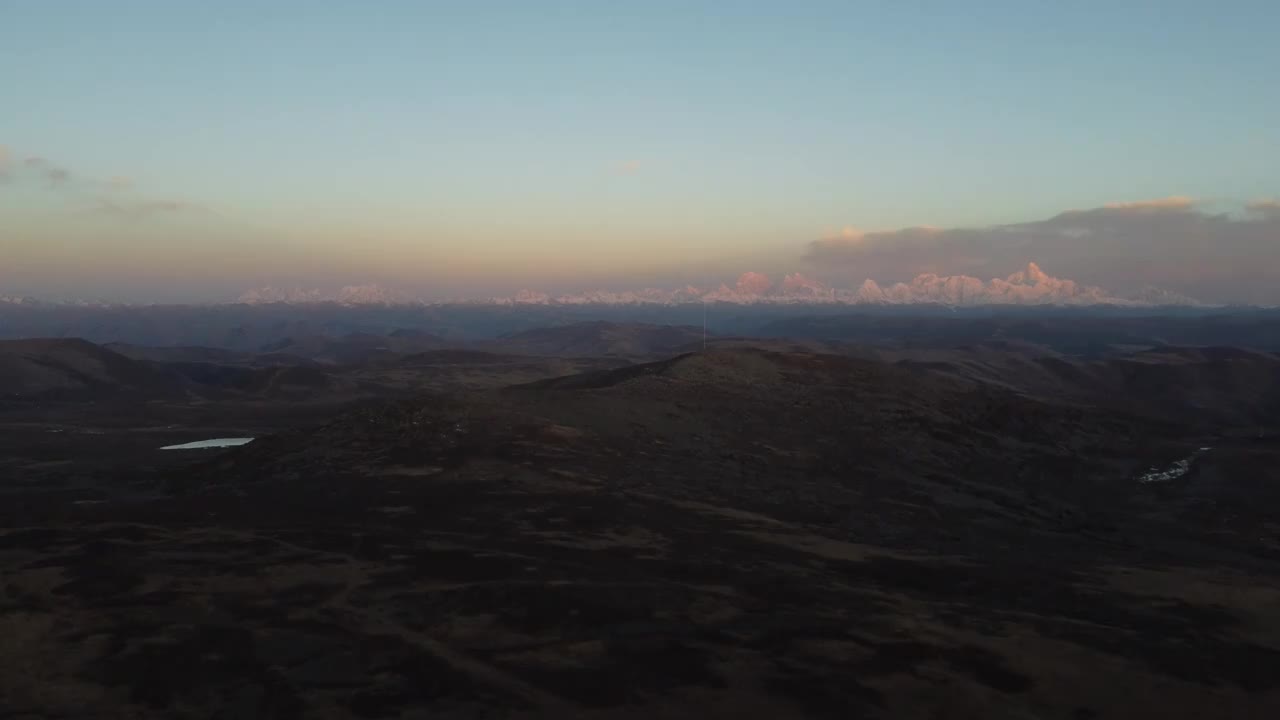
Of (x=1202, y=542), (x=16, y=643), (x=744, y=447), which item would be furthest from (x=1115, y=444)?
(x=16, y=643)

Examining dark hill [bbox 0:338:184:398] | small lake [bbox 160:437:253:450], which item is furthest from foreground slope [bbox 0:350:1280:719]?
dark hill [bbox 0:338:184:398]

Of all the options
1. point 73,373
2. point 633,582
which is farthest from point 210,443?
point 73,373

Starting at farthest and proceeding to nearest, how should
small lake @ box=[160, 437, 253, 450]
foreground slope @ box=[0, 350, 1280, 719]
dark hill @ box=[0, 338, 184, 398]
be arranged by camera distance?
dark hill @ box=[0, 338, 184, 398]
small lake @ box=[160, 437, 253, 450]
foreground slope @ box=[0, 350, 1280, 719]

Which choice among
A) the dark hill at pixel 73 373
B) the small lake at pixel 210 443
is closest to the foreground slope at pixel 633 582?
the small lake at pixel 210 443

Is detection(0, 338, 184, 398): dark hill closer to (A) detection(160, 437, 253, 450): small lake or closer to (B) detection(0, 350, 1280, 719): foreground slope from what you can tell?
(A) detection(160, 437, 253, 450): small lake

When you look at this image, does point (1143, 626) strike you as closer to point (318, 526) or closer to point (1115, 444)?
point (318, 526)

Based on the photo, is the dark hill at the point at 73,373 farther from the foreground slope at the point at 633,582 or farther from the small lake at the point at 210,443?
the foreground slope at the point at 633,582

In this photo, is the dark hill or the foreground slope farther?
the dark hill

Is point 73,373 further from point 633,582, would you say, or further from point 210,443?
point 633,582

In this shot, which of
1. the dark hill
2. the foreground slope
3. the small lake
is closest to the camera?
the foreground slope
